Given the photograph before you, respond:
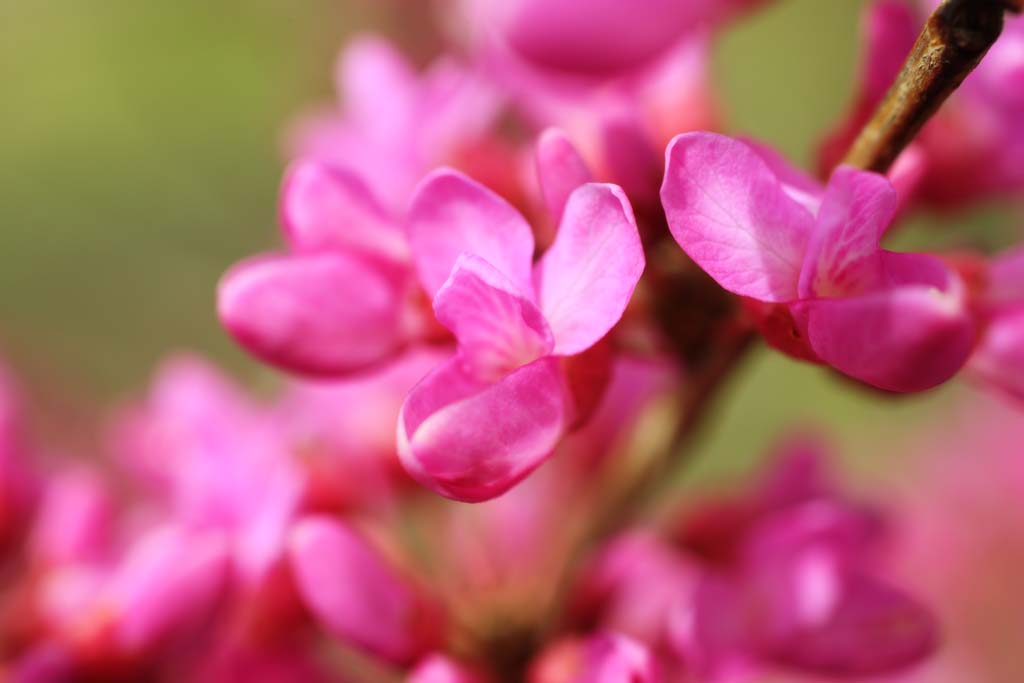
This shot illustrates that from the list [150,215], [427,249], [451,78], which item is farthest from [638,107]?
[150,215]

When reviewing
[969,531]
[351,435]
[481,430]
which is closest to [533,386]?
[481,430]

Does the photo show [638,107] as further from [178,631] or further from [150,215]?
[150,215]

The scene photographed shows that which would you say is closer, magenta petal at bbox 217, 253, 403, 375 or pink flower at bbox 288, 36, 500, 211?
magenta petal at bbox 217, 253, 403, 375

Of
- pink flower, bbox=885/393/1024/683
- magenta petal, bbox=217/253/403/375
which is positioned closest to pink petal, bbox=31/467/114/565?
magenta petal, bbox=217/253/403/375

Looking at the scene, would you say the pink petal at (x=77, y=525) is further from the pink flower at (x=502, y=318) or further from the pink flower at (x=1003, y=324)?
the pink flower at (x=1003, y=324)

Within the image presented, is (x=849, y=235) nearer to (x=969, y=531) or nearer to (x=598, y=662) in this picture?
(x=598, y=662)

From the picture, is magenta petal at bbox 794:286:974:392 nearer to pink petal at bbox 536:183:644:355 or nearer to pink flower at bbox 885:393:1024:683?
pink petal at bbox 536:183:644:355
